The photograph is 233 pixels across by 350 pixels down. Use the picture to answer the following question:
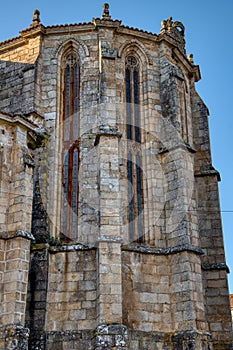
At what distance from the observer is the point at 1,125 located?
14.0 m

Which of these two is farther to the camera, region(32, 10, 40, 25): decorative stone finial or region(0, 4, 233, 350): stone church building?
region(32, 10, 40, 25): decorative stone finial

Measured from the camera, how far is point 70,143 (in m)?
16.8

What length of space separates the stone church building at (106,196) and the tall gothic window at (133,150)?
0.04 metres

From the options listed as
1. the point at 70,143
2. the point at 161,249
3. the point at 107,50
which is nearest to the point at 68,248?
the point at 161,249

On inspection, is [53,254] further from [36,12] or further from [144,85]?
[36,12]

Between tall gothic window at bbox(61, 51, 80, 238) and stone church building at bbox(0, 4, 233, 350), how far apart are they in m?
0.04

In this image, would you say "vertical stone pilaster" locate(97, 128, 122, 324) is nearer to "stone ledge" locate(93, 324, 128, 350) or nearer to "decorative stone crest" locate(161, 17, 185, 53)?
"stone ledge" locate(93, 324, 128, 350)

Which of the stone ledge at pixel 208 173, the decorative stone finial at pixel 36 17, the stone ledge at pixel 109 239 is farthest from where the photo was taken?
the decorative stone finial at pixel 36 17

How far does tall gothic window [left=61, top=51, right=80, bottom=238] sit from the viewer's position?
Answer: 1590 cm

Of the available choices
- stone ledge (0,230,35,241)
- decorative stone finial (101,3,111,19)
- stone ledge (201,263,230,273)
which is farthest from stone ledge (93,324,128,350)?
decorative stone finial (101,3,111,19)

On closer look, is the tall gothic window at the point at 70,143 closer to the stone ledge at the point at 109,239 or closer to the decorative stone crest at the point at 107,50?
the decorative stone crest at the point at 107,50

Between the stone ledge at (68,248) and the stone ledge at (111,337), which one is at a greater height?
the stone ledge at (68,248)

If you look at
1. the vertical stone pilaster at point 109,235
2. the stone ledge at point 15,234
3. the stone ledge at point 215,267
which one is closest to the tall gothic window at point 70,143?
the vertical stone pilaster at point 109,235

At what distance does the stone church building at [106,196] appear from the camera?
13586 mm
